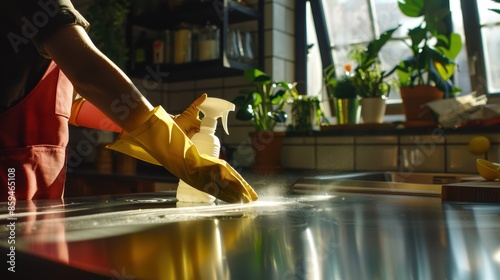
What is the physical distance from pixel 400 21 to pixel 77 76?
1953mm

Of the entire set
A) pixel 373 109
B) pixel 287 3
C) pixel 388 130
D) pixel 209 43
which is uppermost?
pixel 287 3

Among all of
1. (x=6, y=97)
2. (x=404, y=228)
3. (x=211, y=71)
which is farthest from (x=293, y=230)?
(x=211, y=71)

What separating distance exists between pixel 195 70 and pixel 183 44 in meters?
0.18

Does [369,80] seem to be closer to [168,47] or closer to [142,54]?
[168,47]

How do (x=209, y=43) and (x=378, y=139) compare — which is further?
(x=209, y=43)

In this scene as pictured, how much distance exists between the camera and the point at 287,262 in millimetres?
471

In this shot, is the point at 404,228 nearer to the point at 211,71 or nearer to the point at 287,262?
the point at 287,262

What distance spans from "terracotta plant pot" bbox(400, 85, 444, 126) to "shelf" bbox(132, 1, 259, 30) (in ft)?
2.92

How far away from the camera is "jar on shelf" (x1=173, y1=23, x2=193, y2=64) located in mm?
2605

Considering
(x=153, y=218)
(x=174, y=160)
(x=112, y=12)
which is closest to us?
(x=153, y=218)

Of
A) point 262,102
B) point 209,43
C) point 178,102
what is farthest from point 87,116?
point 178,102

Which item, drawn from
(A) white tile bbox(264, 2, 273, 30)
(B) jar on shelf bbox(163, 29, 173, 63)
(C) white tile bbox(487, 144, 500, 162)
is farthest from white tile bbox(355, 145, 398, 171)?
(B) jar on shelf bbox(163, 29, 173, 63)

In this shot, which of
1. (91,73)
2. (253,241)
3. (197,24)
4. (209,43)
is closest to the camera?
(253,241)

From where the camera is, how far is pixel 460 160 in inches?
75.3
